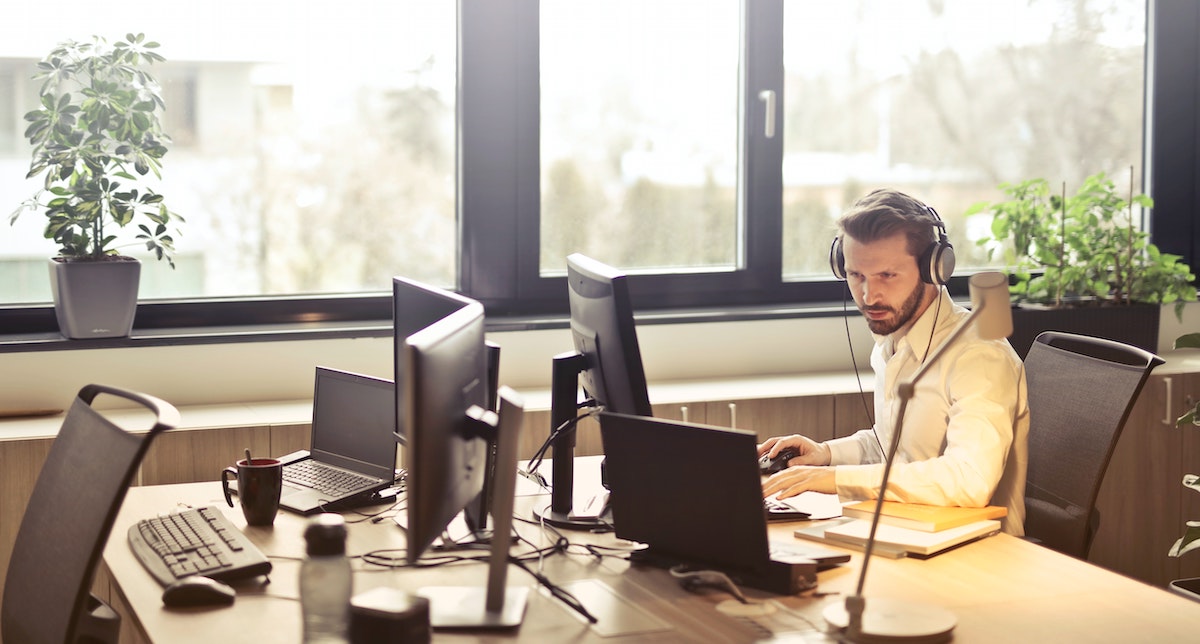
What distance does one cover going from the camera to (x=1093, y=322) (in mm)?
3549

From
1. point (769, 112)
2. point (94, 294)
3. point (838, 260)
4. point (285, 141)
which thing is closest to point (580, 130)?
point (769, 112)

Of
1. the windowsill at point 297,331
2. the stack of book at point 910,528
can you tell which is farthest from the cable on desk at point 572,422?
the windowsill at point 297,331

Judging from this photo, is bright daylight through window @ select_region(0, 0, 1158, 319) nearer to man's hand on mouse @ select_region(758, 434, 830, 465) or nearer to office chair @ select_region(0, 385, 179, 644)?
man's hand on mouse @ select_region(758, 434, 830, 465)

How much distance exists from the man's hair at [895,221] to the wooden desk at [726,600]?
590 millimetres

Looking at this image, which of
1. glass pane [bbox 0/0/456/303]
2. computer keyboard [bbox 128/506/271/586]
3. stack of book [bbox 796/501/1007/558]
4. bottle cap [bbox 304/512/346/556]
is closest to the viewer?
bottle cap [bbox 304/512/346/556]

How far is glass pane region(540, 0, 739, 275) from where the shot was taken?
137 inches

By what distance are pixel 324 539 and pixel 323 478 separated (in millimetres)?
949

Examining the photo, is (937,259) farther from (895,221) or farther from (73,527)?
(73,527)

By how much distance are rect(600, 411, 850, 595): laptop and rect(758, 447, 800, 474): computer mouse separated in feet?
1.58

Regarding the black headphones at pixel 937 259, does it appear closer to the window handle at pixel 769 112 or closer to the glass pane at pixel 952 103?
the window handle at pixel 769 112

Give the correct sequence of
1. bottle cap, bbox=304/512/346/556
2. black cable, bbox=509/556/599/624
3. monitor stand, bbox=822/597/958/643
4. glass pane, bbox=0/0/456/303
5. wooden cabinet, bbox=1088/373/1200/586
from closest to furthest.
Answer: bottle cap, bbox=304/512/346/556 < monitor stand, bbox=822/597/958/643 < black cable, bbox=509/556/599/624 < glass pane, bbox=0/0/456/303 < wooden cabinet, bbox=1088/373/1200/586

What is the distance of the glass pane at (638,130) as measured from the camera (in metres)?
3.48

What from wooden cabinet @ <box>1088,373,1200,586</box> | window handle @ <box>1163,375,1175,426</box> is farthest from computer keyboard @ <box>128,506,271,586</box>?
window handle @ <box>1163,375,1175,426</box>

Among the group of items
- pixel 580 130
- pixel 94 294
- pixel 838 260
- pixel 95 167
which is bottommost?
pixel 94 294
